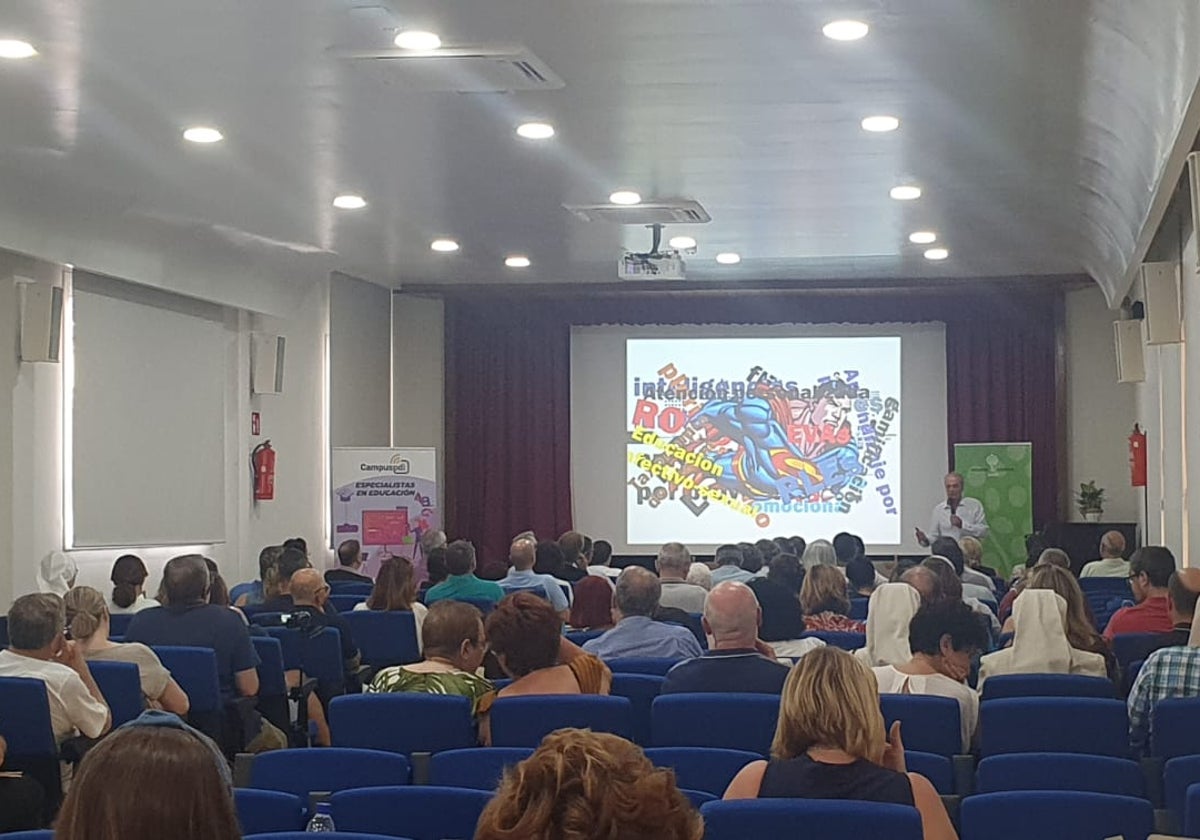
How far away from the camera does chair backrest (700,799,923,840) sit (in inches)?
129

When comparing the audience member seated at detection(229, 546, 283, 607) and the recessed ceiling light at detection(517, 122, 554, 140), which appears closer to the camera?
the recessed ceiling light at detection(517, 122, 554, 140)

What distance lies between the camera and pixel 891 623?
23.5ft

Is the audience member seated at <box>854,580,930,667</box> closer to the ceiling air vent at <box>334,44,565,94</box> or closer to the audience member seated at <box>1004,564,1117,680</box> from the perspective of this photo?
the audience member seated at <box>1004,564,1117,680</box>

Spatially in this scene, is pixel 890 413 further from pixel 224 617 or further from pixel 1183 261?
pixel 224 617

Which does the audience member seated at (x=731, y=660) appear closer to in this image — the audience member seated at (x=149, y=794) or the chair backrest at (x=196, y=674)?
the chair backrest at (x=196, y=674)

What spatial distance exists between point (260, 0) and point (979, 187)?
236 inches

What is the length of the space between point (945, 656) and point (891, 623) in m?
1.46

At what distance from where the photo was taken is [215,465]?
1415cm

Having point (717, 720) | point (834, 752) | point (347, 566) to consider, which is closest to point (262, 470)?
point (347, 566)

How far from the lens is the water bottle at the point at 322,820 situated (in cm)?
372

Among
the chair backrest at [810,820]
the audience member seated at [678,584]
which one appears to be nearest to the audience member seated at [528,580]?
the audience member seated at [678,584]

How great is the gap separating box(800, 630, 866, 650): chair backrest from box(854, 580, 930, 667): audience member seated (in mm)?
608

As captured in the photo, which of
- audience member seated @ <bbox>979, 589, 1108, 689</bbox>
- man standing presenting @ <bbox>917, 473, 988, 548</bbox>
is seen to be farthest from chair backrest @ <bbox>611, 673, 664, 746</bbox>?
Answer: man standing presenting @ <bbox>917, 473, 988, 548</bbox>

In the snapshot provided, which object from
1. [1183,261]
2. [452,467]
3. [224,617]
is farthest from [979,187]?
[452,467]
